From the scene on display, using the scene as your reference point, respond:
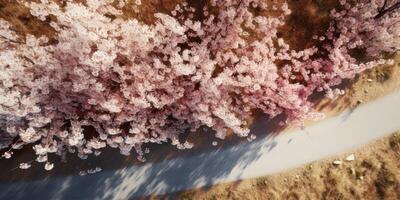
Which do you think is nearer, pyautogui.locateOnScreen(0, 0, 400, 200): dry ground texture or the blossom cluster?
the blossom cluster

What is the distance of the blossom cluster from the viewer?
37.3ft

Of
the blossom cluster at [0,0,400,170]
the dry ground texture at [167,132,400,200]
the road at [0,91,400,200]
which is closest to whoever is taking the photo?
the blossom cluster at [0,0,400,170]

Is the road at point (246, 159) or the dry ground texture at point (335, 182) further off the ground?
the road at point (246, 159)

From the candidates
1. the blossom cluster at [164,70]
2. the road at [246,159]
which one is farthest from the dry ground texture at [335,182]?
the blossom cluster at [164,70]

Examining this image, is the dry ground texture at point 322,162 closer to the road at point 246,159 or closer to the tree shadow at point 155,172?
the road at point 246,159

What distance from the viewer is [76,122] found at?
489 inches

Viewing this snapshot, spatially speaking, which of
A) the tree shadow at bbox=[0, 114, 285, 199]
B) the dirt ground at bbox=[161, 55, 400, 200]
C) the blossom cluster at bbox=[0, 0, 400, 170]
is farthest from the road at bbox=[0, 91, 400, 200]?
the blossom cluster at bbox=[0, 0, 400, 170]

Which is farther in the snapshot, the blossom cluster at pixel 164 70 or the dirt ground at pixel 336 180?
the dirt ground at pixel 336 180

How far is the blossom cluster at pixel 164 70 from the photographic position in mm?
11359

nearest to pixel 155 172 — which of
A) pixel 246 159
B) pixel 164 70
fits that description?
pixel 246 159

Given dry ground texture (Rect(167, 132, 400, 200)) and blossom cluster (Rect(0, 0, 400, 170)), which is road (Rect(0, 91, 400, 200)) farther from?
blossom cluster (Rect(0, 0, 400, 170))

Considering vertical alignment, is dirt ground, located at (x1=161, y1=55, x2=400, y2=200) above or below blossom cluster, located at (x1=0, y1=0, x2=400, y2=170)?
below

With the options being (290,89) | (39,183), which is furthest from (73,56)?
(290,89)

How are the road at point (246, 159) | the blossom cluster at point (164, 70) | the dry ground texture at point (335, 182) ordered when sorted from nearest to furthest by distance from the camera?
the blossom cluster at point (164, 70) → the dry ground texture at point (335, 182) → the road at point (246, 159)
